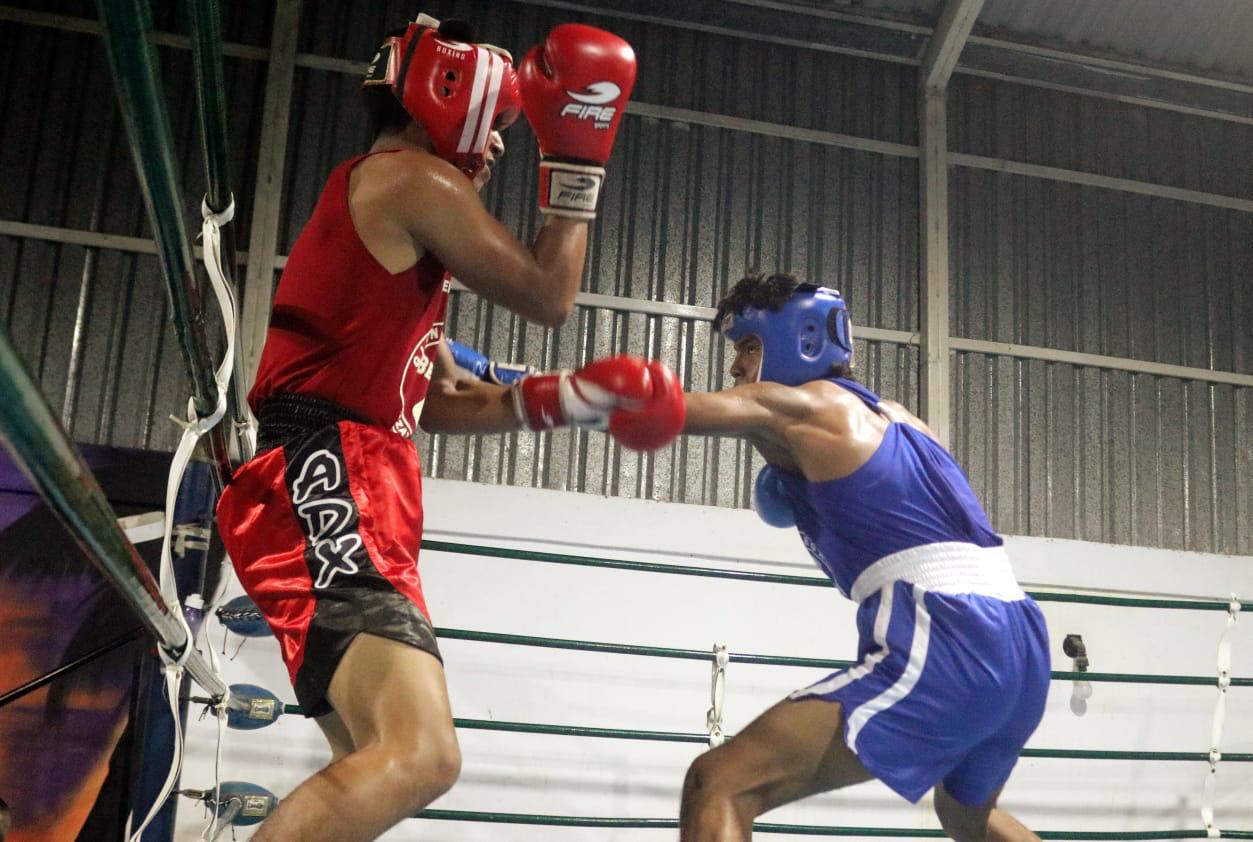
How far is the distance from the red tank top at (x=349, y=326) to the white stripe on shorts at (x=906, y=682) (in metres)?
0.95

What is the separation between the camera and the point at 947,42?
5.56 metres

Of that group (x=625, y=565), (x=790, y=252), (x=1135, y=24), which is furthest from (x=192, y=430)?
(x=1135, y=24)

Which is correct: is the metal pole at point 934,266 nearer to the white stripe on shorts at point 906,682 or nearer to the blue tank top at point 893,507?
the blue tank top at point 893,507

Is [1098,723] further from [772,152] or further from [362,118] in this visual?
[362,118]

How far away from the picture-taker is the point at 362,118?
17.3ft

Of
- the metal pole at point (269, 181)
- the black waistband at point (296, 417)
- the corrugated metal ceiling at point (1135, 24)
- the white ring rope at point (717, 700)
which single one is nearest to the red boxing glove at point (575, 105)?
the black waistband at point (296, 417)

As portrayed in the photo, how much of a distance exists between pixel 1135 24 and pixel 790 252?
2.28 metres

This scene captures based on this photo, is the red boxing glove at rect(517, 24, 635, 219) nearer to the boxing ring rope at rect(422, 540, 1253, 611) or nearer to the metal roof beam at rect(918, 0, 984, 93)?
the boxing ring rope at rect(422, 540, 1253, 611)

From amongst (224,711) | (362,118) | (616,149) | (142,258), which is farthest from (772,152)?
(224,711)

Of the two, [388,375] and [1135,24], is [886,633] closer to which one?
[388,375]

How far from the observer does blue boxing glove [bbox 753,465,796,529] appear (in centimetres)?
239

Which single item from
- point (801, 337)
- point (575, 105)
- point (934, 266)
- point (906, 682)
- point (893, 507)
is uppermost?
point (934, 266)

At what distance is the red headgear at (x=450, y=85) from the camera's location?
174 centimetres

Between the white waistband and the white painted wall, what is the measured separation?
225 centimetres
